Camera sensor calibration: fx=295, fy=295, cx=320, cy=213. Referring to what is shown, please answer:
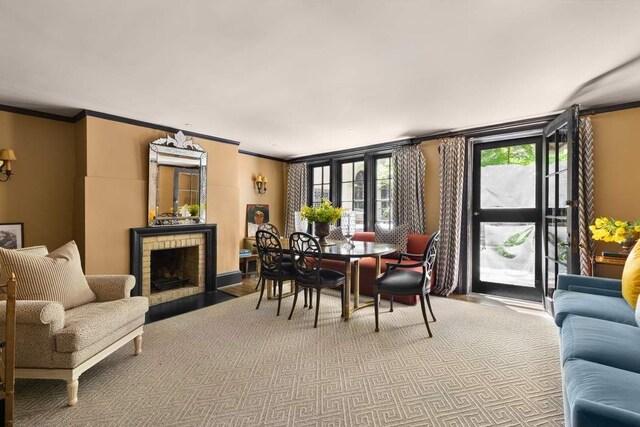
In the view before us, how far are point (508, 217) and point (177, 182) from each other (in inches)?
178

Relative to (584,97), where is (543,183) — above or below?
below

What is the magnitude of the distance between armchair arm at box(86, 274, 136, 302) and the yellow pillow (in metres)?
3.67

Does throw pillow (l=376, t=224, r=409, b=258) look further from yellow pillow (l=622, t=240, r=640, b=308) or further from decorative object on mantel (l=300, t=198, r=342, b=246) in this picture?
yellow pillow (l=622, t=240, r=640, b=308)

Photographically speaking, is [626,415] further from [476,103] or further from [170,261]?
[170,261]

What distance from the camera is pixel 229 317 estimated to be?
10.7 feet

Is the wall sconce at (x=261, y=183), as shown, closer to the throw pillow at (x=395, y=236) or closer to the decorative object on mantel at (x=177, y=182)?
the decorative object on mantel at (x=177, y=182)

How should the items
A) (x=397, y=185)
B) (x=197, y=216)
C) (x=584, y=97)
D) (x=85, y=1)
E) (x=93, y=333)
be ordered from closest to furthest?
1. (x=85, y=1)
2. (x=93, y=333)
3. (x=584, y=97)
4. (x=197, y=216)
5. (x=397, y=185)

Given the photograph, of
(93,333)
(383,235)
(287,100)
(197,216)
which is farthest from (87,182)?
(383,235)

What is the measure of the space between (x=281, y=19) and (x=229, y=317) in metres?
2.85

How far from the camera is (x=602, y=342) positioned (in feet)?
5.06

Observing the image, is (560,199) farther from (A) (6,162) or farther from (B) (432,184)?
(A) (6,162)

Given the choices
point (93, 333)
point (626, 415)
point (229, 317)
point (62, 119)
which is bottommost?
point (229, 317)

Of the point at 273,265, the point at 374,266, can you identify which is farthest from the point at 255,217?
the point at 374,266

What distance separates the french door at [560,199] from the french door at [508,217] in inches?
10.9
